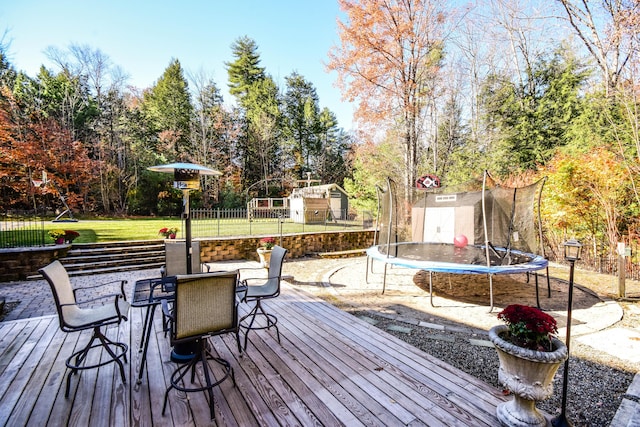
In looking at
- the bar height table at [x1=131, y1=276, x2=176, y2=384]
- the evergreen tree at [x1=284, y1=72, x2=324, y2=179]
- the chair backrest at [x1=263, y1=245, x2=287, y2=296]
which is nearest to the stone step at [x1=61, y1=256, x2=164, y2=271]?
the bar height table at [x1=131, y1=276, x2=176, y2=384]

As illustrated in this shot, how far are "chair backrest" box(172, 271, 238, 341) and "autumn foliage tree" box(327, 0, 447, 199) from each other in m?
9.94

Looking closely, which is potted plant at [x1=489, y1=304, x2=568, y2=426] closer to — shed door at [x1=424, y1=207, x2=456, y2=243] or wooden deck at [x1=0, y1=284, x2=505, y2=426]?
wooden deck at [x1=0, y1=284, x2=505, y2=426]

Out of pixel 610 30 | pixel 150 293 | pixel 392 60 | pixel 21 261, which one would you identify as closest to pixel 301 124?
pixel 392 60

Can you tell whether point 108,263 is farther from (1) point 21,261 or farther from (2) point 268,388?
(2) point 268,388

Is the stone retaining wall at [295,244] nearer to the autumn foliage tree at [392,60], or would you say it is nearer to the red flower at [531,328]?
the autumn foliage tree at [392,60]

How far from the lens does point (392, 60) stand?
11.6 m

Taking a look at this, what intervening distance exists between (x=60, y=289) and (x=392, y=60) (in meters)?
12.6

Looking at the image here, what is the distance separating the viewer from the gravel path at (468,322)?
8.68 ft

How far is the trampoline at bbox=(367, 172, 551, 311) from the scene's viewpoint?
514cm

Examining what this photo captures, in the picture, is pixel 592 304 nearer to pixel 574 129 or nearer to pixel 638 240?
pixel 638 240

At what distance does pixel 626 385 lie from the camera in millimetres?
2779

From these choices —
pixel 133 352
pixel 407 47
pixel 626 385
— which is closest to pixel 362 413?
pixel 133 352

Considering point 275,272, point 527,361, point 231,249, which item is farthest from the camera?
point 231,249

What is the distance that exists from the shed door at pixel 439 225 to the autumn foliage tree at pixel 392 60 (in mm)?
3666
